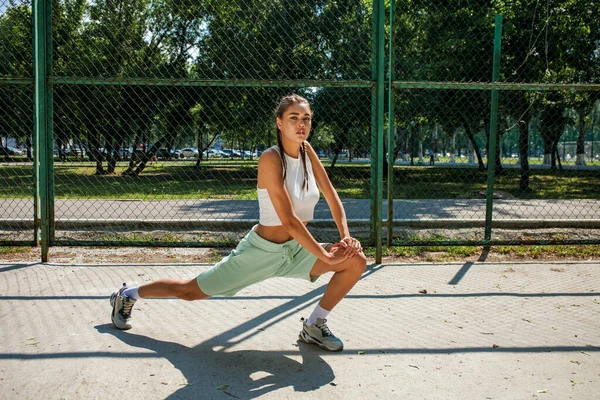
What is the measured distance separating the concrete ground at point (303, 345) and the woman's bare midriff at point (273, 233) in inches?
28.0

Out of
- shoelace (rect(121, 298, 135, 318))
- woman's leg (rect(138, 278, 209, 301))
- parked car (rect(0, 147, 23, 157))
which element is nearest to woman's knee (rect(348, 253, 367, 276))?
woman's leg (rect(138, 278, 209, 301))

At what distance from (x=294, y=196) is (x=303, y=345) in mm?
986

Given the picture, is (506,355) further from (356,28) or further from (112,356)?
(356,28)

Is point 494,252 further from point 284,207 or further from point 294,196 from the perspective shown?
point 284,207

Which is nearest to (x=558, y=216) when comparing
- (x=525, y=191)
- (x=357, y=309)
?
(x=525, y=191)

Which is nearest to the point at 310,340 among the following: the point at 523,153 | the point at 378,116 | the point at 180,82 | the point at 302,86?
the point at 302,86

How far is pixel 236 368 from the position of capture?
3234 mm

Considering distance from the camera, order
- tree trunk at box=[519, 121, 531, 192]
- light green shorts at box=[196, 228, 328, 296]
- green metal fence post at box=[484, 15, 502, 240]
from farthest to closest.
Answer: tree trunk at box=[519, 121, 531, 192] < green metal fence post at box=[484, 15, 502, 240] < light green shorts at box=[196, 228, 328, 296]

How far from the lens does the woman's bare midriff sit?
137 inches

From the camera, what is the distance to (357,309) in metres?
4.36

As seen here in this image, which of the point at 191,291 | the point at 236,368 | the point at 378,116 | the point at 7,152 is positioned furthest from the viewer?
the point at 7,152

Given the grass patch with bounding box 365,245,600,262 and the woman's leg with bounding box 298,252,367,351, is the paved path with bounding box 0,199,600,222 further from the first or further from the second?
the woman's leg with bounding box 298,252,367,351

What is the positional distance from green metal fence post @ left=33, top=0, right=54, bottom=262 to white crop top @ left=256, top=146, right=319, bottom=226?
10.3ft

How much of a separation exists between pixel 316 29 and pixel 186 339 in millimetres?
13749
